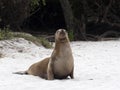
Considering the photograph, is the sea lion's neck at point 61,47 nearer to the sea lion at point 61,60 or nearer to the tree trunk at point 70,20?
the sea lion at point 61,60

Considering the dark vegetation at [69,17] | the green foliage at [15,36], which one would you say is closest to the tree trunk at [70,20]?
the dark vegetation at [69,17]

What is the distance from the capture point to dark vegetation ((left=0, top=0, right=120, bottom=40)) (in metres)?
17.7

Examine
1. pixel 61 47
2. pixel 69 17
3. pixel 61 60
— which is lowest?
pixel 61 60

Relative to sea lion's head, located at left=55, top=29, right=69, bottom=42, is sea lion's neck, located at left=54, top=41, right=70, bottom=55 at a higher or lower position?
lower

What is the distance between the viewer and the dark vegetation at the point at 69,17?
58.0 feet

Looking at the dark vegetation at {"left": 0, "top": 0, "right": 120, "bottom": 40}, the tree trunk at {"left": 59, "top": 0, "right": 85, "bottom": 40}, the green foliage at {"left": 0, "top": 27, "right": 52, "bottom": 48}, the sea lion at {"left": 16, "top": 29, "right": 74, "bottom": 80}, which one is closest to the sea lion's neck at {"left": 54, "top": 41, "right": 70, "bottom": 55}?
the sea lion at {"left": 16, "top": 29, "right": 74, "bottom": 80}

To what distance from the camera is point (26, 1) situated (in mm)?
17344

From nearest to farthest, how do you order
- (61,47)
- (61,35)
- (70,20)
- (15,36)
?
(61,35) → (61,47) → (15,36) → (70,20)

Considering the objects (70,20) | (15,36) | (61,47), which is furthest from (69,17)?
(61,47)

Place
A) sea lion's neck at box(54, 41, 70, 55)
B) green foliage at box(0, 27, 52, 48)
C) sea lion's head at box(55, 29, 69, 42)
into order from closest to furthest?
sea lion's head at box(55, 29, 69, 42) < sea lion's neck at box(54, 41, 70, 55) < green foliage at box(0, 27, 52, 48)

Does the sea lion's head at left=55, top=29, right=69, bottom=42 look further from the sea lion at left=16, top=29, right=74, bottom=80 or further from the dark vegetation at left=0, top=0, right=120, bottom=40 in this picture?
the dark vegetation at left=0, top=0, right=120, bottom=40

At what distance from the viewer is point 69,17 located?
861 inches

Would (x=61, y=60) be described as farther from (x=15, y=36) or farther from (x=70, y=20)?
(x=70, y=20)

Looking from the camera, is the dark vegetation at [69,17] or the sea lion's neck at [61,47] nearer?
the sea lion's neck at [61,47]
